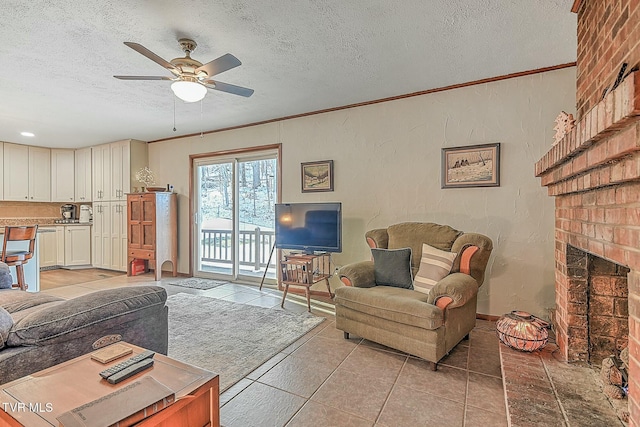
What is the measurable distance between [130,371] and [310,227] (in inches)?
109

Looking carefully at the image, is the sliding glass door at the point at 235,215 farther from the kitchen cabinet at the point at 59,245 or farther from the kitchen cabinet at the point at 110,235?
the kitchen cabinet at the point at 59,245

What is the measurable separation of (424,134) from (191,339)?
312cm

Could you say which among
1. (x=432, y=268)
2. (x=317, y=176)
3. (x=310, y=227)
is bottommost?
(x=432, y=268)

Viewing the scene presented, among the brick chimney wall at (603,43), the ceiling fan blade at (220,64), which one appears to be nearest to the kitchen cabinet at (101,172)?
the ceiling fan blade at (220,64)

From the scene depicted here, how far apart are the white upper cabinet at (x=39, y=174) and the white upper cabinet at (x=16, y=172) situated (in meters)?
0.06

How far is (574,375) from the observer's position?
65.8 inches

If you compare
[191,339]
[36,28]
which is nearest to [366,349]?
[191,339]

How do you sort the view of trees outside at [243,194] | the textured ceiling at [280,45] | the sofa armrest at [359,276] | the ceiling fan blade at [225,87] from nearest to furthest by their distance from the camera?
the textured ceiling at [280,45] → the ceiling fan blade at [225,87] → the sofa armrest at [359,276] → the view of trees outside at [243,194]

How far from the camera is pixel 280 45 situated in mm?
2465

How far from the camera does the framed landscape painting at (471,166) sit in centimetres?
313

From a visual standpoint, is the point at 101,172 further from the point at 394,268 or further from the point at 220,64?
the point at 394,268

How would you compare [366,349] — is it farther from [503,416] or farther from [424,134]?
[424,134]

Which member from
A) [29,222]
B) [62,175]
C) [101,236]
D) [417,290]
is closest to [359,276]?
[417,290]

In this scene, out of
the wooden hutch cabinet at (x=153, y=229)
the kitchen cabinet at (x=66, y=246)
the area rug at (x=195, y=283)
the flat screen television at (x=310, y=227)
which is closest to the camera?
the flat screen television at (x=310, y=227)
